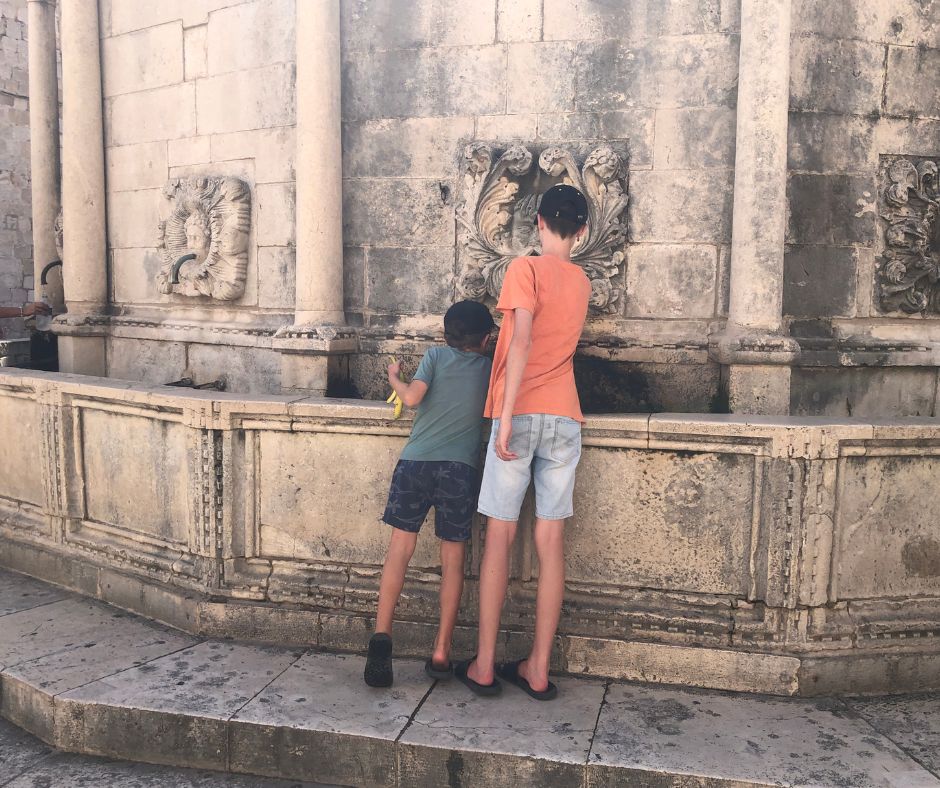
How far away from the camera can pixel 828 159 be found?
4523mm

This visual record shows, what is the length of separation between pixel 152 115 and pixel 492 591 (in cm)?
427

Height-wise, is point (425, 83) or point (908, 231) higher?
point (425, 83)

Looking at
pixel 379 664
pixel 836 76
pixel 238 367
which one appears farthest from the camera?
pixel 238 367

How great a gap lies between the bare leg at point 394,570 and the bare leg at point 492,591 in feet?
1.17

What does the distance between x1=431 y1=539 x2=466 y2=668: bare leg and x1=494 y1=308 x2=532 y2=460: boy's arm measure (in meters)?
0.58

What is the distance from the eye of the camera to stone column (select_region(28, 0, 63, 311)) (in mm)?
7141

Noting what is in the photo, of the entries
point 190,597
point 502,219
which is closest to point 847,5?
point 502,219

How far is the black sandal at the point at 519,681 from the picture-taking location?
3.55 meters

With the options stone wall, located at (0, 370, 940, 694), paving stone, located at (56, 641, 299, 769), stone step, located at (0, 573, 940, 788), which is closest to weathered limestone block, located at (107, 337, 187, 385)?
stone wall, located at (0, 370, 940, 694)

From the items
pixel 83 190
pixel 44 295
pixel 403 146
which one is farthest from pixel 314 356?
pixel 44 295

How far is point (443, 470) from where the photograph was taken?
3.68 meters

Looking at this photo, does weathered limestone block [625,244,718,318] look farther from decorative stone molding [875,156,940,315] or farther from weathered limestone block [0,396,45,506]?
weathered limestone block [0,396,45,506]

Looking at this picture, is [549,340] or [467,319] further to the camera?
[467,319]

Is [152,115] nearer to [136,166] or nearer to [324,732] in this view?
[136,166]
